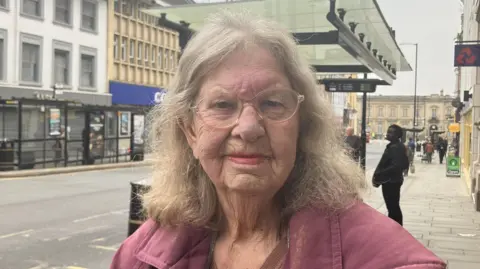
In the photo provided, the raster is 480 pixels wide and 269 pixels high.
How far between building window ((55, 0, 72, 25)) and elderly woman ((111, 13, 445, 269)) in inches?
1158

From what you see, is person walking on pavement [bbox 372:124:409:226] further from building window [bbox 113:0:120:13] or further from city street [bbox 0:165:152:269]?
building window [bbox 113:0:120:13]

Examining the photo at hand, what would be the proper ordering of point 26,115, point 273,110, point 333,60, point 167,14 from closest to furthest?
point 273,110, point 167,14, point 333,60, point 26,115

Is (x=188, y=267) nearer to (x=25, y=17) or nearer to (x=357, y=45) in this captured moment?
(x=357, y=45)

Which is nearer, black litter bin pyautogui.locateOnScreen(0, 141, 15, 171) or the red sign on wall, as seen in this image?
the red sign on wall

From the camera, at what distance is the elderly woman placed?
1401 millimetres

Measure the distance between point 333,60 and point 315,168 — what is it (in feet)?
23.7

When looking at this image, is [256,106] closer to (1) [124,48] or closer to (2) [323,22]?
(2) [323,22]

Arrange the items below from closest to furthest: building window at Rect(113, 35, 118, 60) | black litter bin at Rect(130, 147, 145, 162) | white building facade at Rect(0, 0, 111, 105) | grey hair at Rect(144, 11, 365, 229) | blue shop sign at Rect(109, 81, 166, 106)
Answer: grey hair at Rect(144, 11, 365, 229)
black litter bin at Rect(130, 147, 145, 162)
white building facade at Rect(0, 0, 111, 105)
blue shop sign at Rect(109, 81, 166, 106)
building window at Rect(113, 35, 118, 60)

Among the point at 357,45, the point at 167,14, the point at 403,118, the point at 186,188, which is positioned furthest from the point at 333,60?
the point at 403,118

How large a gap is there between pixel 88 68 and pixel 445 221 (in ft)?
82.8

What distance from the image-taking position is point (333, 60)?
339 inches

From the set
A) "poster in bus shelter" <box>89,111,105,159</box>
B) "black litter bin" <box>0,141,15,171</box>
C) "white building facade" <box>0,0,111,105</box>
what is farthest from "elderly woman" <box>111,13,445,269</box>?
"white building facade" <box>0,0,111,105</box>

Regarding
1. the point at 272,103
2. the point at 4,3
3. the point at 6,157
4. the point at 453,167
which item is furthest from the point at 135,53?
the point at 272,103

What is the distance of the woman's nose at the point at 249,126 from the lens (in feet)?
4.70
